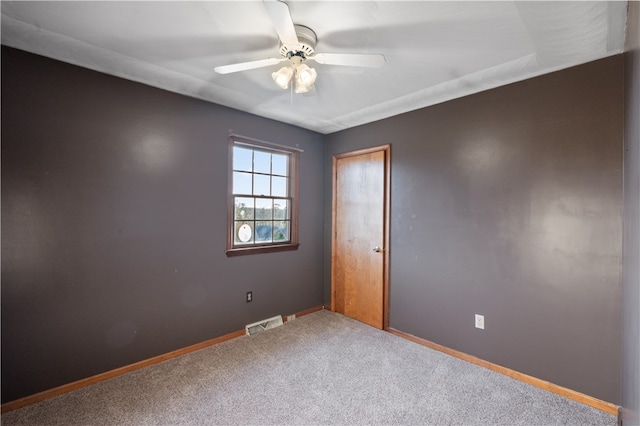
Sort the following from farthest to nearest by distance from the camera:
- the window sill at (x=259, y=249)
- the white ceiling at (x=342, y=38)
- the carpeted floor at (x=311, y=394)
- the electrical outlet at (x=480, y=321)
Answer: the window sill at (x=259, y=249) → the electrical outlet at (x=480, y=321) → the carpeted floor at (x=311, y=394) → the white ceiling at (x=342, y=38)

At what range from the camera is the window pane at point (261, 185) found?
3.42m

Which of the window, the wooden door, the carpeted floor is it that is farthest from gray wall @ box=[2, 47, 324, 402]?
the wooden door

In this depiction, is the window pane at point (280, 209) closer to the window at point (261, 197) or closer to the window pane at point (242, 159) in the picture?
the window at point (261, 197)

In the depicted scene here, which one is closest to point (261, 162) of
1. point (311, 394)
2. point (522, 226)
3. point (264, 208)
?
point (264, 208)

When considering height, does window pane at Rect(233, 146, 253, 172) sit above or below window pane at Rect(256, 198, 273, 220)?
above

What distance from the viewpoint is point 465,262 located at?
2744 millimetres

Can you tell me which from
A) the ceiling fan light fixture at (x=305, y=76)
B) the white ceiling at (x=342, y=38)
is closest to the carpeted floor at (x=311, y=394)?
the ceiling fan light fixture at (x=305, y=76)

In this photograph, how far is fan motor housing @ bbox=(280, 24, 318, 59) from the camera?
5.67 feet

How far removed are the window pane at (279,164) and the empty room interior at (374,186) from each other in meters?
0.20

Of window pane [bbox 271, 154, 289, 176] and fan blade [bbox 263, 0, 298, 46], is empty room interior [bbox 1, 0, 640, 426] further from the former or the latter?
window pane [bbox 271, 154, 289, 176]

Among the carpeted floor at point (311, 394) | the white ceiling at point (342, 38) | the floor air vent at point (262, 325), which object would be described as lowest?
the carpeted floor at point (311, 394)

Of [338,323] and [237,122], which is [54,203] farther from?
[338,323]

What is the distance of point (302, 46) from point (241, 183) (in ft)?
6.10

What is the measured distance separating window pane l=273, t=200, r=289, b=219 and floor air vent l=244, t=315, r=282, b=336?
1.24 meters
